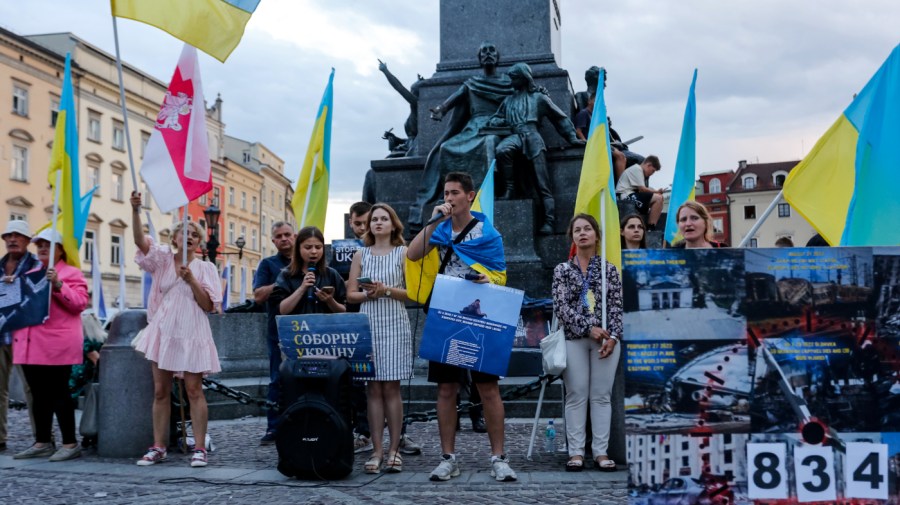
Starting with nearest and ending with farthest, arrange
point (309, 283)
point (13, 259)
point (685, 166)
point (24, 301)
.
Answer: point (309, 283), point (24, 301), point (13, 259), point (685, 166)

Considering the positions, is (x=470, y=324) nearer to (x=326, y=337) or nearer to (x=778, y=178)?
(x=326, y=337)

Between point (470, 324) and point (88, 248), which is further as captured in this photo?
point (88, 248)

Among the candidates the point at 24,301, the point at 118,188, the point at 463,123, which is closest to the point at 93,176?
the point at 118,188

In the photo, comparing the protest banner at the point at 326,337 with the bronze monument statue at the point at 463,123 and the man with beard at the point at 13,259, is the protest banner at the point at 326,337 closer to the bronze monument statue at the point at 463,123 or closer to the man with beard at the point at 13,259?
the man with beard at the point at 13,259

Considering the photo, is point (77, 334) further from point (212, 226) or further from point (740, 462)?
point (212, 226)

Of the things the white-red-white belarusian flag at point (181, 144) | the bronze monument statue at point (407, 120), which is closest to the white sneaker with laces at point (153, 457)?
the white-red-white belarusian flag at point (181, 144)

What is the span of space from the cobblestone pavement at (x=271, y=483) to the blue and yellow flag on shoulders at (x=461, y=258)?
125 centimetres

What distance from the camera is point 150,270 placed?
22.2 feet

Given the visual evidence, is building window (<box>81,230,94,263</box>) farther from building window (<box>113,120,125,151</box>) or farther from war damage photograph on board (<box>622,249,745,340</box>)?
war damage photograph on board (<box>622,249,745,340</box>)

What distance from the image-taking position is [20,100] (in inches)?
1734

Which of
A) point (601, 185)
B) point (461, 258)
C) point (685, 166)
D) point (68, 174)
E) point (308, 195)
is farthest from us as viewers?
point (308, 195)

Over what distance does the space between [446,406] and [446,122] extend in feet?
25.9

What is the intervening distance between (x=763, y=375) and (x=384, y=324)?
300 centimetres

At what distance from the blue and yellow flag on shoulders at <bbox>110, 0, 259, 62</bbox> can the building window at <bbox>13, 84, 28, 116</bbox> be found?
4175cm
